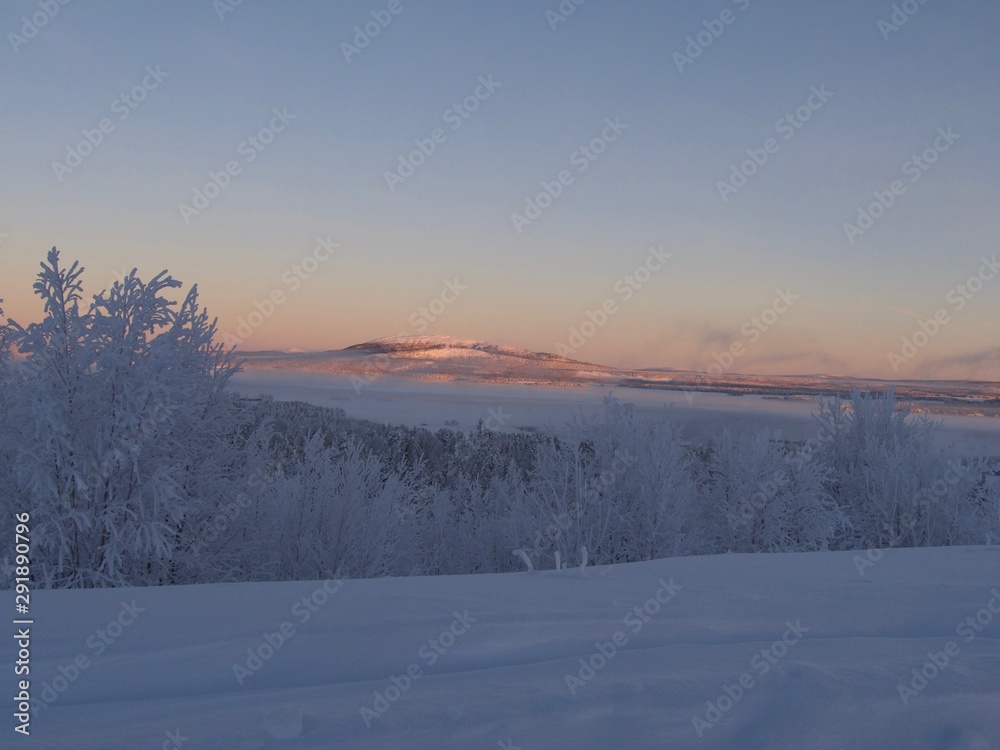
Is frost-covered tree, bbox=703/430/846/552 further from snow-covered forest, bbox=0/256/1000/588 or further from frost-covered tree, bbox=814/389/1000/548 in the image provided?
frost-covered tree, bbox=814/389/1000/548

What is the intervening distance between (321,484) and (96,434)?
17.6 ft

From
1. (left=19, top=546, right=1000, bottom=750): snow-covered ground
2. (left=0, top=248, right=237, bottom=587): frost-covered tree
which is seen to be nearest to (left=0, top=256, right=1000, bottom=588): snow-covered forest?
(left=0, top=248, right=237, bottom=587): frost-covered tree

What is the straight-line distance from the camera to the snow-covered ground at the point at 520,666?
5.83 ft

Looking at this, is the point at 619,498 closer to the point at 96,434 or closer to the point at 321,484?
the point at 321,484

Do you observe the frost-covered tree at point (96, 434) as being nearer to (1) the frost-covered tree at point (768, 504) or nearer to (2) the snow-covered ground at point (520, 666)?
(2) the snow-covered ground at point (520, 666)

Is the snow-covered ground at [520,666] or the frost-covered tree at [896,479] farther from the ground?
the snow-covered ground at [520,666]

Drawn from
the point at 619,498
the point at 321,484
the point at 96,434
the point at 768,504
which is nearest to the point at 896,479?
the point at 768,504

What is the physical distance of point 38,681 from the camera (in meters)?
2.18

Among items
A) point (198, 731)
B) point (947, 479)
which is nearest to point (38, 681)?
point (198, 731)

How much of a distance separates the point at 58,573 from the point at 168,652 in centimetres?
717

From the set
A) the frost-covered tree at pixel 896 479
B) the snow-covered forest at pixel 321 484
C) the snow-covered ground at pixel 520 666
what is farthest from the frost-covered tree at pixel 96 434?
the frost-covered tree at pixel 896 479

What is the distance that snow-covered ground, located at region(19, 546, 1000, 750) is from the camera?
5.83 ft

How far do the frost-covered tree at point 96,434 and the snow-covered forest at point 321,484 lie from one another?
0.09 feet

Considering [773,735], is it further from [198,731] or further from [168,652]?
[168,652]
